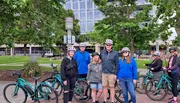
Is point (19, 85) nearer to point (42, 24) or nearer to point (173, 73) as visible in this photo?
point (173, 73)

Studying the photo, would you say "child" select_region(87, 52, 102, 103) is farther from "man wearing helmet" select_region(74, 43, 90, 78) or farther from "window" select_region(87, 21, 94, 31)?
"window" select_region(87, 21, 94, 31)

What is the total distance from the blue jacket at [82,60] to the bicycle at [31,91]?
1.29m

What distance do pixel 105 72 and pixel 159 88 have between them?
7.60 ft

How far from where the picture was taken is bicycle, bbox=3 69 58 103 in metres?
7.28

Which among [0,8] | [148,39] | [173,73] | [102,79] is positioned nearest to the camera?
[102,79]

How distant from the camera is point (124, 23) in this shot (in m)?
11.7

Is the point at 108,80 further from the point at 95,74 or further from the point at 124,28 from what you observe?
the point at 124,28

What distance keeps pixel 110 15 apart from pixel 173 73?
6.19 meters

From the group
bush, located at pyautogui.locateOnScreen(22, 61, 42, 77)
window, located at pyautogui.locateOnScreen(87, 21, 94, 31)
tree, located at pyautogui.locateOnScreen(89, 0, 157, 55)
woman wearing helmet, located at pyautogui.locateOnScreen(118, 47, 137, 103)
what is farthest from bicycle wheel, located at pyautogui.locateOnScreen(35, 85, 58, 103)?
window, located at pyautogui.locateOnScreen(87, 21, 94, 31)

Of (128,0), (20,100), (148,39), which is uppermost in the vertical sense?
(128,0)

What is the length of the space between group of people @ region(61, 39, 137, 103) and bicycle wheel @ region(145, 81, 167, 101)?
5.82ft

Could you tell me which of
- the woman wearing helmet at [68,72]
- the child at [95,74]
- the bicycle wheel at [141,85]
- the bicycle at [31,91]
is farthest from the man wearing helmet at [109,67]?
the bicycle wheel at [141,85]

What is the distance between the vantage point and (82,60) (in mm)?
8062

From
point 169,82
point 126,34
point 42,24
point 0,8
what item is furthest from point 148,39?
point 0,8
